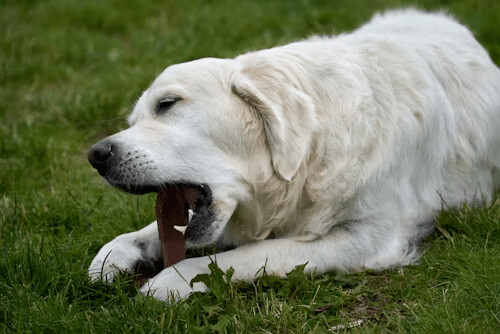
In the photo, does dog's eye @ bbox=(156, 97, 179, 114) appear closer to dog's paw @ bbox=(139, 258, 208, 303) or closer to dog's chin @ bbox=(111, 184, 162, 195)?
dog's chin @ bbox=(111, 184, 162, 195)

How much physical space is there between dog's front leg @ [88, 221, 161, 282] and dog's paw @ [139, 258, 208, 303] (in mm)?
232

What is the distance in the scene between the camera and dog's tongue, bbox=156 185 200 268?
139 inches

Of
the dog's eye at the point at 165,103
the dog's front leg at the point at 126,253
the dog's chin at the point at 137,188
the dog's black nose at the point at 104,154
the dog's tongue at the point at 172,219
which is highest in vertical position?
the dog's eye at the point at 165,103

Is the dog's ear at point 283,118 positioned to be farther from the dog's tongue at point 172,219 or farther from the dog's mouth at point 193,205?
the dog's tongue at point 172,219

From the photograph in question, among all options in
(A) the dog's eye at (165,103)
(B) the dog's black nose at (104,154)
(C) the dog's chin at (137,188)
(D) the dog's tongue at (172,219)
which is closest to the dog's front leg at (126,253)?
(D) the dog's tongue at (172,219)

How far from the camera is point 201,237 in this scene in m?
3.40

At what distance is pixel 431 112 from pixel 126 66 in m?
3.83

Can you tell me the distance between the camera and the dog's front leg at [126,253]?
11.6 feet

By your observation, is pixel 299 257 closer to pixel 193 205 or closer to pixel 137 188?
pixel 193 205

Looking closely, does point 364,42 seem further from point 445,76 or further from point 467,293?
point 467,293

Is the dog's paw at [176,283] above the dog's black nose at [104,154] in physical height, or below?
below

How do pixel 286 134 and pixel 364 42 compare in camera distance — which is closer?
pixel 286 134

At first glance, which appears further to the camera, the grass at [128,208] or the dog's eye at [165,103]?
the dog's eye at [165,103]

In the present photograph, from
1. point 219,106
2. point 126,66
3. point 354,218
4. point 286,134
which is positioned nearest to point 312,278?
point 354,218
